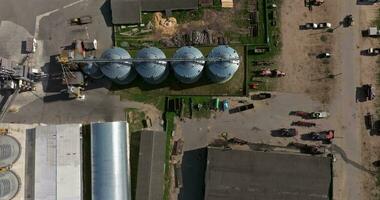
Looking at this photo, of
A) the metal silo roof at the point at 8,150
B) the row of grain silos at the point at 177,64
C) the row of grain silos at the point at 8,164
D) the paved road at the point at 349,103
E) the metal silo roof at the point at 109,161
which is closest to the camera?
the row of grain silos at the point at 8,164

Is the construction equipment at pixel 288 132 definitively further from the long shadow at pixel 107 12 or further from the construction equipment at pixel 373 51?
the long shadow at pixel 107 12

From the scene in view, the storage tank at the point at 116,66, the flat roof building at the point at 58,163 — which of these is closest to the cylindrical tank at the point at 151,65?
the storage tank at the point at 116,66

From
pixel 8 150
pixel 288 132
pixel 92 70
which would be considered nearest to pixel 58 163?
pixel 8 150

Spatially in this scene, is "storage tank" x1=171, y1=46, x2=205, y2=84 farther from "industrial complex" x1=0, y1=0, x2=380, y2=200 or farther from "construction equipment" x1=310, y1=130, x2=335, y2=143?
"construction equipment" x1=310, y1=130, x2=335, y2=143

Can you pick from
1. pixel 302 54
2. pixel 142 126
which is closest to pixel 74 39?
pixel 142 126

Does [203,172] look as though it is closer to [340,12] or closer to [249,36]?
[249,36]

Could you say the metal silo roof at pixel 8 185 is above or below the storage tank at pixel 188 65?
below
